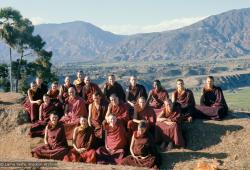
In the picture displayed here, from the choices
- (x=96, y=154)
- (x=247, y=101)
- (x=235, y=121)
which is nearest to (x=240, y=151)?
(x=235, y=121)

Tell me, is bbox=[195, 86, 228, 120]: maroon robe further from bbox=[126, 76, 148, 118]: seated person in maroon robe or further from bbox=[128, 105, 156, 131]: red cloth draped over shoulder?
bbox=[128, 105, 156, 131]: red cloth draped over shoulder

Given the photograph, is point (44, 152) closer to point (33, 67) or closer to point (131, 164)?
point (131, 164)

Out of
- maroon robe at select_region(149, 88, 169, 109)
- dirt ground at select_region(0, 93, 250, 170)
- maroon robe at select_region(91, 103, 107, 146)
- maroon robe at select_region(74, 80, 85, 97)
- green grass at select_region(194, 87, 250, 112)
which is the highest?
maroon robe at select_region(74, 80, 85, 97)

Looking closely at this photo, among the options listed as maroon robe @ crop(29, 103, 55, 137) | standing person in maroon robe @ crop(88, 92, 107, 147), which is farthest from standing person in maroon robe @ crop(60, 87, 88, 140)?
standing person in maroon robe @ crop(88, 92, 107, 147)

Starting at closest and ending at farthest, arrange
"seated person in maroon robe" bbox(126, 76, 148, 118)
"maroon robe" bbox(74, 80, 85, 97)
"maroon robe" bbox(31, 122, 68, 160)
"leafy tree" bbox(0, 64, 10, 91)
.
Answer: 1. "maroon robe" bbox(31, 122, 68, 160)
2. "seated person in maroon robe" bbox(126, 76, 148, 118)
3. "maroon robe" bbox(74, 80, 85, 97)
4. "leafy tree" bbox(0, 64, 10, 91)

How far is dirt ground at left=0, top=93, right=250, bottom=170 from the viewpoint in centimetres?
1245

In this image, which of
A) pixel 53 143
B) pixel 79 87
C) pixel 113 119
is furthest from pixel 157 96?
pixel 53 143

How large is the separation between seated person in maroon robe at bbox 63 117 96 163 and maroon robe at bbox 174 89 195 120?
11.1 ft

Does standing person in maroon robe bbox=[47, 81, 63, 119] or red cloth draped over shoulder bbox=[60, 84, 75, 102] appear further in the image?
red cloth draped over shoulder bbox=[60, 84, 75, 102]

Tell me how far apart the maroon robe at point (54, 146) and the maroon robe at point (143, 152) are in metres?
1.87

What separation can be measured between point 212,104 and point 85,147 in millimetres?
4841

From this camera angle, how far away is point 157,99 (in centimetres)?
1530

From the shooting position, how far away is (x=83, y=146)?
1278 cm

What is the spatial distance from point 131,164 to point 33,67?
21.7m
